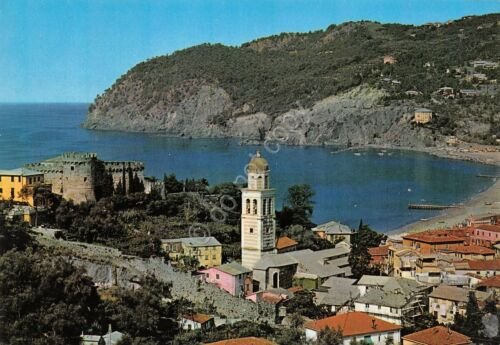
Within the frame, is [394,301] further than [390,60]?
No

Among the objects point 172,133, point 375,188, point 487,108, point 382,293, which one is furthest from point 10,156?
point 172,133

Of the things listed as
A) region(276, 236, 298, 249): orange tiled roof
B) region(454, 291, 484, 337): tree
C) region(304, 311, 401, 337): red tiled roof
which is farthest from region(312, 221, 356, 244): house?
region(304, 311, 401, 337): red tiled roof


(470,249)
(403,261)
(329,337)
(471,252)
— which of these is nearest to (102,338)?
(329,337)

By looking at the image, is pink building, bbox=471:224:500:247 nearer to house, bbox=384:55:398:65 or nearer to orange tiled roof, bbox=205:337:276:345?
orange tiled roof, bbox=205:337:276:345

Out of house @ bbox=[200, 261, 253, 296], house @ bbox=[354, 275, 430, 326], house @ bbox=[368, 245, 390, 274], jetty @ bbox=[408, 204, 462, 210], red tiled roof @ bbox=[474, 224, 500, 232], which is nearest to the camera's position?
house @ bbox=[354, 275, 430, 326]

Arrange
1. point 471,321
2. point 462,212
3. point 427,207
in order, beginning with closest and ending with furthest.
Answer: point 471,321 < point 462,212 < point 427,207

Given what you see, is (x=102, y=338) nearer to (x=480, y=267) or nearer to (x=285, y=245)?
(x=285, y=245)

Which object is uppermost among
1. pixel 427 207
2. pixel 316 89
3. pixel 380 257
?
pixel 316 89
